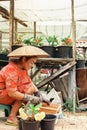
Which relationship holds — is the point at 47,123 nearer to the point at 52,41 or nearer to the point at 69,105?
the point at 69,105

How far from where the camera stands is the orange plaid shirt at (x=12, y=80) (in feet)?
12.8

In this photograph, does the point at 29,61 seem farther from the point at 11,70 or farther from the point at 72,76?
the point at 72,76

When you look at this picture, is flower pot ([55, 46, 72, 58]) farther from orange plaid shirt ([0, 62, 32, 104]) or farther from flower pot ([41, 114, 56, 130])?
flower pot ([41, 114, 56, 130])

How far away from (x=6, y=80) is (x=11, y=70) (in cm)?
17

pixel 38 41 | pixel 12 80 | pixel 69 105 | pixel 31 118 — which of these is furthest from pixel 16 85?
pixel 69 105

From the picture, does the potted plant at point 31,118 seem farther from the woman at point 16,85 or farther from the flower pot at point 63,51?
the flower pot at point 63,51

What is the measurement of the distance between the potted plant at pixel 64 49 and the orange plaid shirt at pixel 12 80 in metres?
1.58

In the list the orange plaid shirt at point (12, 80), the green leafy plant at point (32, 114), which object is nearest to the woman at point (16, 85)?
the orange plaid shirt at point (12, 80)

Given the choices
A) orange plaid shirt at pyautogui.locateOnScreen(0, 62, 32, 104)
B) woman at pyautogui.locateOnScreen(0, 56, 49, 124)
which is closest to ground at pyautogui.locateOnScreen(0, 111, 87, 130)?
woman at pyautogui.locateOnScreen(0, 56, 49, 124)

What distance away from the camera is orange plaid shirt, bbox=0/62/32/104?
3.92 metres

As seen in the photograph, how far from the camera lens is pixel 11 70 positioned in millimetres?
4035

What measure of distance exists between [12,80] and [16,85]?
0.29 ft

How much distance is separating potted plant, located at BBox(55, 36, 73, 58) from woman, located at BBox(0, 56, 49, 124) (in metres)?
1.57

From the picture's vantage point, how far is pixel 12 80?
394 centimetres
